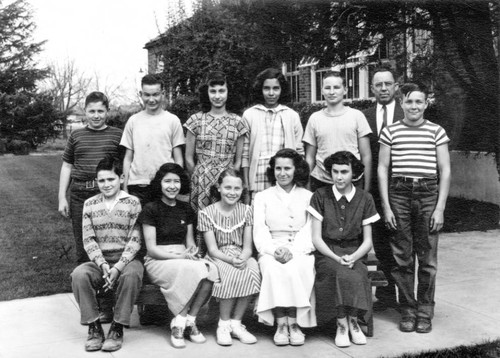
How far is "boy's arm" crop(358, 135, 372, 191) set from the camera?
4.60 m

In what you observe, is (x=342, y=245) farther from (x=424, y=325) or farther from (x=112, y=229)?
(x=112, y=229)

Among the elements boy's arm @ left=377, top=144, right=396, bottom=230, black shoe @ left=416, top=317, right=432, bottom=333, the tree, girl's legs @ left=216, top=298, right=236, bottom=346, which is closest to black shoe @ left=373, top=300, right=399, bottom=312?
black shoe @ left=416, top=317, right=432, bottom=333

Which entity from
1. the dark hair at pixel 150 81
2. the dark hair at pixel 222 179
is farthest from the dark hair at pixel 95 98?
the dark hair at pixel 222 179

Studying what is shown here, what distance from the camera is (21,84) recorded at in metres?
27.1

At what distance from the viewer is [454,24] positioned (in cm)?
817

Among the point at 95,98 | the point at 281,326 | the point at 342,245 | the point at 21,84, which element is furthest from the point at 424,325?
the point at 21,84

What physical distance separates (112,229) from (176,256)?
0.53 m

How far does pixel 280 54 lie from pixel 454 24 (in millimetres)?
2598

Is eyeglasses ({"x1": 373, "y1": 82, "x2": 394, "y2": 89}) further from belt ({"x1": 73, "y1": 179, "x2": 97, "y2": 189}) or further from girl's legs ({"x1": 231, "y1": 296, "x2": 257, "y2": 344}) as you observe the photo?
belt ({"x1": 73, "y1": 179, "x2": 97, "y2": 189})

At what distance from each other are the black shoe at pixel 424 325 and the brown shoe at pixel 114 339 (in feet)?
7.13

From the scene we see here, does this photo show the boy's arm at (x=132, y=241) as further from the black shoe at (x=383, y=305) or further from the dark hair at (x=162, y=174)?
the black shoe at (x=383, y=305)

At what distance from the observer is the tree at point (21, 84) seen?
2566cm

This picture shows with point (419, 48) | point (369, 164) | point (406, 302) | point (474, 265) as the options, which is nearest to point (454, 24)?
point (419, 48)

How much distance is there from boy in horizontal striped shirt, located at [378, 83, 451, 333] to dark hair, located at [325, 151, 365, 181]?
18 cm
